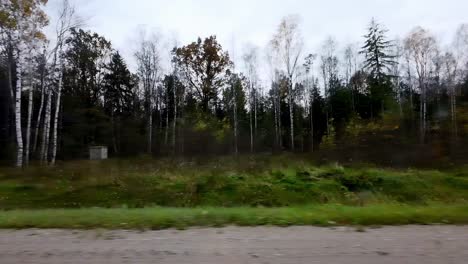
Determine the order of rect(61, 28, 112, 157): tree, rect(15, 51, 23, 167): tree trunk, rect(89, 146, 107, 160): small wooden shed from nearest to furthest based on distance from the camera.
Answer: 1. rect(15, 51, 23, 167): tree trunk
2. rect(89, 146, 107, 160): small wooden shed
3. rect(61, 28, 112, 157): tree

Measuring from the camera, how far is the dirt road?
5160 mm

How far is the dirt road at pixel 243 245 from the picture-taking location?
5160mm

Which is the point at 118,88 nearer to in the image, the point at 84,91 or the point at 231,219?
the point at 84,91

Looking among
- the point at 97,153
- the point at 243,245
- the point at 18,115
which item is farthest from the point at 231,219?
the point at 97,153

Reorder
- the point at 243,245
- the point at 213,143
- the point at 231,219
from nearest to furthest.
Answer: the point at 243,245 → the point at 231,219 → the point at 213,143

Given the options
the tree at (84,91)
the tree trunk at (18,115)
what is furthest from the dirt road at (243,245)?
the tree at (84,91)

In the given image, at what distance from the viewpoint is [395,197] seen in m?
17.4

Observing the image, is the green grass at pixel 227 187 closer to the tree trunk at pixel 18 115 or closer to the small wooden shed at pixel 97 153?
the tree trunk at pixel 18 115

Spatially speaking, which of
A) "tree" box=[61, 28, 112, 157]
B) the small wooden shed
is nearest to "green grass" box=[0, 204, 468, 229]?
the small wooden shed

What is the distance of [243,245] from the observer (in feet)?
19.1

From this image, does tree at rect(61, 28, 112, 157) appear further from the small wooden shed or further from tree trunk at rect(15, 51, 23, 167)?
tree trunk at rect(15, 51, 23, 167)

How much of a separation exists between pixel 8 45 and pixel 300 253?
89.1 ft

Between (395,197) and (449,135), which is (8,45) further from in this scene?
(449,135)

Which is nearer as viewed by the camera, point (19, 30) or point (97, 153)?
point (19, 30)
